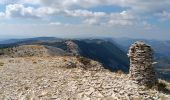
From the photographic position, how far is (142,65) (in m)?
26.2

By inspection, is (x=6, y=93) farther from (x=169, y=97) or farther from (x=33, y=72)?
(x=169, y=97)

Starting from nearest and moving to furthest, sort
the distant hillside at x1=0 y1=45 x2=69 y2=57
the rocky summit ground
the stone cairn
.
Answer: the rocky summit ground < the stone cairn < the distant hillside at x1=0 y1=45 x2=69 y2=57

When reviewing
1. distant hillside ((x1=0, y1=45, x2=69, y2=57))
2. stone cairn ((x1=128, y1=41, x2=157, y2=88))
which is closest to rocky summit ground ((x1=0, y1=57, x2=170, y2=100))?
stone cairn ((x1=128, y1=41, x2=157, y2=88))

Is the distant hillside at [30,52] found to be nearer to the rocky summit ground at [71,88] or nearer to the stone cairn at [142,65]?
the rocky summit ground at [71,88]

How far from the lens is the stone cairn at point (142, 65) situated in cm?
2577

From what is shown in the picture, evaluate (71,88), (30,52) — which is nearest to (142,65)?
(71,88)

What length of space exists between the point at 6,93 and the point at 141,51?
11.3m

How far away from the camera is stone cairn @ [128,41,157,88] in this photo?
25.8m

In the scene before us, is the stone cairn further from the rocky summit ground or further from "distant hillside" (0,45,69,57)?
"distant hillside" (0,45,69,57)

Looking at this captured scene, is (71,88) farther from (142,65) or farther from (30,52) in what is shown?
(30,52)

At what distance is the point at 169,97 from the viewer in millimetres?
21953

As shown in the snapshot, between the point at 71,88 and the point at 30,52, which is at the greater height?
the point at 71,88

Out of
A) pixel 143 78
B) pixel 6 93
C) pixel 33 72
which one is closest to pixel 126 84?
pixel 143 78

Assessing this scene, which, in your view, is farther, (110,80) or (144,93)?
(110,80)
